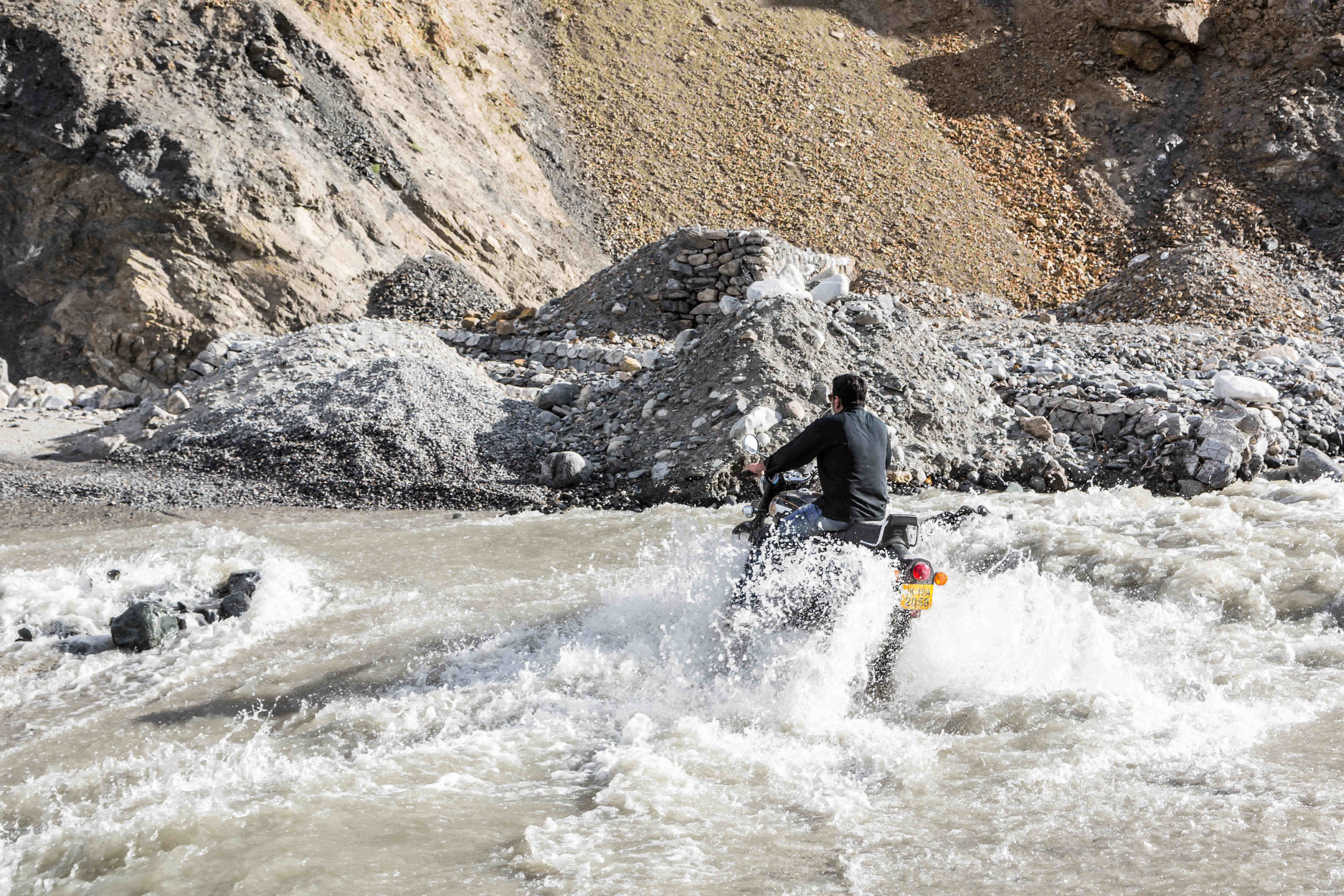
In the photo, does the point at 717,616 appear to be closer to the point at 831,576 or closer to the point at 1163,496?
the point at 831,576

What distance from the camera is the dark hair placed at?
4848 millimetres

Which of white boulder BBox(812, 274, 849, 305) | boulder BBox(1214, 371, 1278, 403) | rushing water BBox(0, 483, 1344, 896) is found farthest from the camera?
white boulder BBox(812, 274, 849, 305)

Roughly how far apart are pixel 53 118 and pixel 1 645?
40.3 feet

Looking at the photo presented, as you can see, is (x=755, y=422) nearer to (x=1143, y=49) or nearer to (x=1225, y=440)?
(x=1225, y=440)

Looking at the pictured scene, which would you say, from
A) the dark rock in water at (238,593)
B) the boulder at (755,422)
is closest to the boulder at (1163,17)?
the boulder at (755,422)

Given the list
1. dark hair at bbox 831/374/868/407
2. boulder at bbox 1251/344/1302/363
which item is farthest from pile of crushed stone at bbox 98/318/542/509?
boulder at bbox 1251/344/1302/363

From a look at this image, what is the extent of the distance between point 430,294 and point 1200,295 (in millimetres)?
13631

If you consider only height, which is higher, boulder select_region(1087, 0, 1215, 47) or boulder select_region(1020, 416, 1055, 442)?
boulder select_region(1087, 0, 1215, 47)

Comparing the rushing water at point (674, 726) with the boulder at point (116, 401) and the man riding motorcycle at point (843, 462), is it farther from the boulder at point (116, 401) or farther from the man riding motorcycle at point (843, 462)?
the boulder at point (116, 401)

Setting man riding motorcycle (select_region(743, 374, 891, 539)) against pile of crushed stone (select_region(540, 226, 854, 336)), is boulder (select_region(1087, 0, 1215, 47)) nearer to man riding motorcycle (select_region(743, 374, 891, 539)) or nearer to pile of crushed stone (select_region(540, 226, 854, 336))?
pile of crushed stone (select_region(540, 226, 854, 336))

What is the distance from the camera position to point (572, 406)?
1081 cm

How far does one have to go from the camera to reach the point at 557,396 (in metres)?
10.8

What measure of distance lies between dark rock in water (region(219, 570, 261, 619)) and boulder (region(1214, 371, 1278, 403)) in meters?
Result: 9.67

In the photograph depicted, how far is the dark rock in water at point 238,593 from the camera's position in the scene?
6.03 meters
